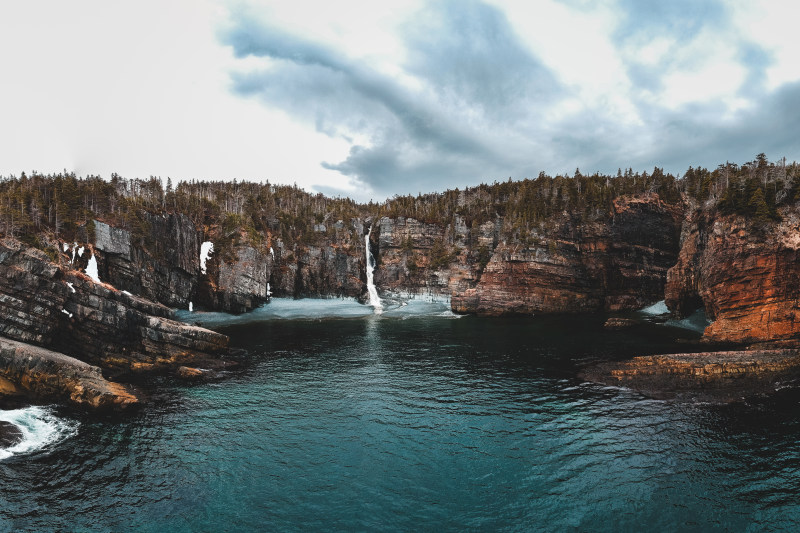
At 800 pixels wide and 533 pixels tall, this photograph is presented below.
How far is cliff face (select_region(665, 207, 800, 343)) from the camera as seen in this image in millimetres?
48531

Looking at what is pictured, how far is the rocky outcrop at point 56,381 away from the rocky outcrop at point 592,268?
74.7 m

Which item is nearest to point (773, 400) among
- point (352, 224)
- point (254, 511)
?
point (254, 511)

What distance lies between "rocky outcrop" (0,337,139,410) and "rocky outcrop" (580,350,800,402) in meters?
41.7

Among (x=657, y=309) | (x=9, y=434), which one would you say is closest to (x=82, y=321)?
(x=9, y=434)

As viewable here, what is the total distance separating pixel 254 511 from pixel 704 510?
21547mm

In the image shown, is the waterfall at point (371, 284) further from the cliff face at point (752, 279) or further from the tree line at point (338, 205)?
the cliff face at point (752, 279)

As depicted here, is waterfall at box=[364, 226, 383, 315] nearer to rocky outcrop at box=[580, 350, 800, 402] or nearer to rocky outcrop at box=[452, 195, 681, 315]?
rocky outcrop at box=[452, 195, 681, 315]

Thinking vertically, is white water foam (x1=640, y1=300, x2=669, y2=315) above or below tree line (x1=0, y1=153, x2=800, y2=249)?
below

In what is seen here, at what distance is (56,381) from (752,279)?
7582cm

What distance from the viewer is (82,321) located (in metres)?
43.9

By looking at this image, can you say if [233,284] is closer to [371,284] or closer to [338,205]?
[371,284]

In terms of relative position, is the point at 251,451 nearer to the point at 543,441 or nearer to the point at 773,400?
the point at 543,441

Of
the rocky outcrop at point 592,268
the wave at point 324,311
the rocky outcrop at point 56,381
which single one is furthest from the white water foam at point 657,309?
the rocky outcrop at point 56,381

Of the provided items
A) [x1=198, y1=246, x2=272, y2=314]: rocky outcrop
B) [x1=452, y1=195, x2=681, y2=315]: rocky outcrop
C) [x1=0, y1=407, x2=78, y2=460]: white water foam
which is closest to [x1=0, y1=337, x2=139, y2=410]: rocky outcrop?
[x1=0, y1=407, x2=78, y2=460]: white water foam
